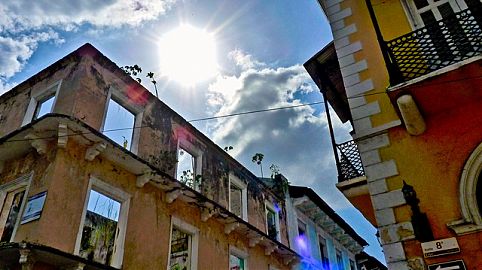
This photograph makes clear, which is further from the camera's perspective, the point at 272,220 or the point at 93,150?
the point at 272,220

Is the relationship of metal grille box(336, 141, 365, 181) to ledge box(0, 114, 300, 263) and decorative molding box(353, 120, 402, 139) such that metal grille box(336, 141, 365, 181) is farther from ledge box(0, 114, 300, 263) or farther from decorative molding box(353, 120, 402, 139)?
ledge box(0, 114, 300, 263)

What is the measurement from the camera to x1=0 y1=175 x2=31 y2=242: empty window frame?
8933 mm

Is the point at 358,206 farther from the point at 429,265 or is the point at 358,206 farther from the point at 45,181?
the point at 45,181

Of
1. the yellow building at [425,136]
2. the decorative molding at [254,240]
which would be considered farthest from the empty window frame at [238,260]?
the yellow building at [425,136]

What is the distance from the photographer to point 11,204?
984cm

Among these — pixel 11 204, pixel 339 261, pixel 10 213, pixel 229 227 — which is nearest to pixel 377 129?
pixel 229 227

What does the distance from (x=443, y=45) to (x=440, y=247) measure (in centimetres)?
347

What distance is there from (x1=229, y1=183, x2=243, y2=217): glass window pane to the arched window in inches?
439

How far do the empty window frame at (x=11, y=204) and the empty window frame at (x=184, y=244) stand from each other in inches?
173

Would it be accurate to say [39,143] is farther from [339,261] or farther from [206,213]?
[339,261]

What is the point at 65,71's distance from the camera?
1127 cm

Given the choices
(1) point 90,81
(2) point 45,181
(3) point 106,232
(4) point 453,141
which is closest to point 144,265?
(3) point 106,232

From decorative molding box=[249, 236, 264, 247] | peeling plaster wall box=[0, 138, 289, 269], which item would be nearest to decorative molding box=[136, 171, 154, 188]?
peeling plaster wall box=[0, 138, 289, 269]

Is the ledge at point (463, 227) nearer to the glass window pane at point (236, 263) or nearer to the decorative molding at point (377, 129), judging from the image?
the decorative molding at point (377, 129)
